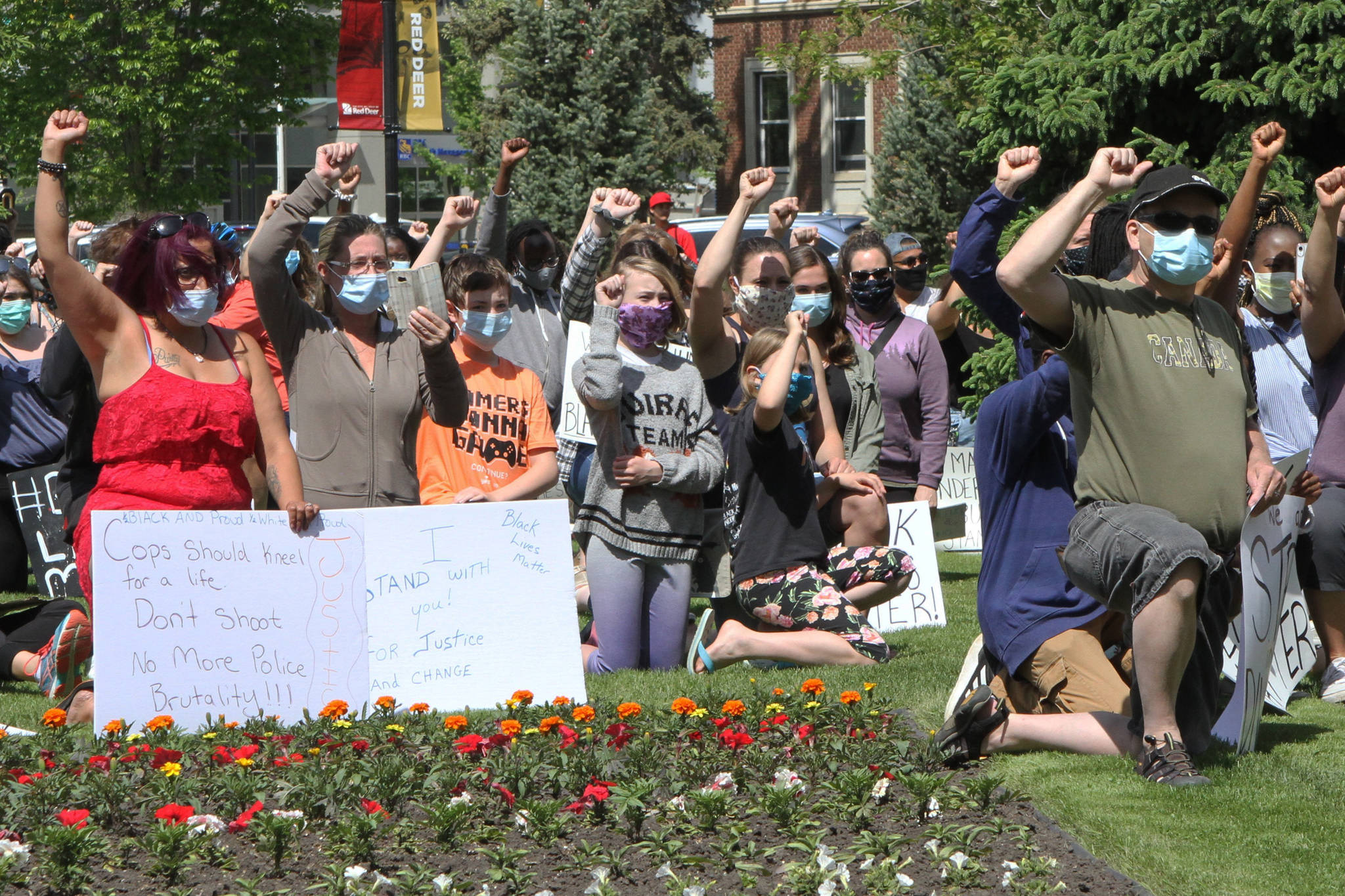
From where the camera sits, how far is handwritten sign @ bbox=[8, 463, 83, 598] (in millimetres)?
8703

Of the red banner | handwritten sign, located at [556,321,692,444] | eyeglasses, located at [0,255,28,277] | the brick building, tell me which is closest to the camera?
handwritten sign, located at [556,321,692,444]

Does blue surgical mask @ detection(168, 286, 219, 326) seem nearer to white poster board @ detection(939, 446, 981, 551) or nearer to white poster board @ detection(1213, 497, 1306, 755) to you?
white poster board @ detection(1213, 497, 1306, 755)

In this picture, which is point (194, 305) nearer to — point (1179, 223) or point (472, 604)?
point (472, 604)

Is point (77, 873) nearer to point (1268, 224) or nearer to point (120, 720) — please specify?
point (120, 720)

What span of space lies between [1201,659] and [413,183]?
1736 inches

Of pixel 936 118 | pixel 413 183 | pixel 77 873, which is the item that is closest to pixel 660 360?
pixel 77 873

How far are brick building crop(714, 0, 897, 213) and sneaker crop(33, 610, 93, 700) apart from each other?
3190cm

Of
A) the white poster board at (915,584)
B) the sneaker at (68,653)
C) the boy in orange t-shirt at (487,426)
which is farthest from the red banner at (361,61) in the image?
the sneaker at (68,653)

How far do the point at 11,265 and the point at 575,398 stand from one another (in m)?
4.13

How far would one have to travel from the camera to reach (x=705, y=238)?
2319cm

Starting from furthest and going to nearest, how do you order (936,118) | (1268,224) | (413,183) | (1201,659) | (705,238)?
1. (413,183)
2. (936,118)
3. (705,238)
4. (1268,224)
5. (1201,659)

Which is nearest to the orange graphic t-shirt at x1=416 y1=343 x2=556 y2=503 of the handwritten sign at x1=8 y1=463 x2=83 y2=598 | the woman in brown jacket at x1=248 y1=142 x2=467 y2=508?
the woman in brown jacket at x1=248 y1=142 x2=467 y2=508

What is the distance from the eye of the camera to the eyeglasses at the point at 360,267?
19.8 feet

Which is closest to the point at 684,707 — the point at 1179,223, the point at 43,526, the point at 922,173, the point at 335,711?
the point at 335,711
